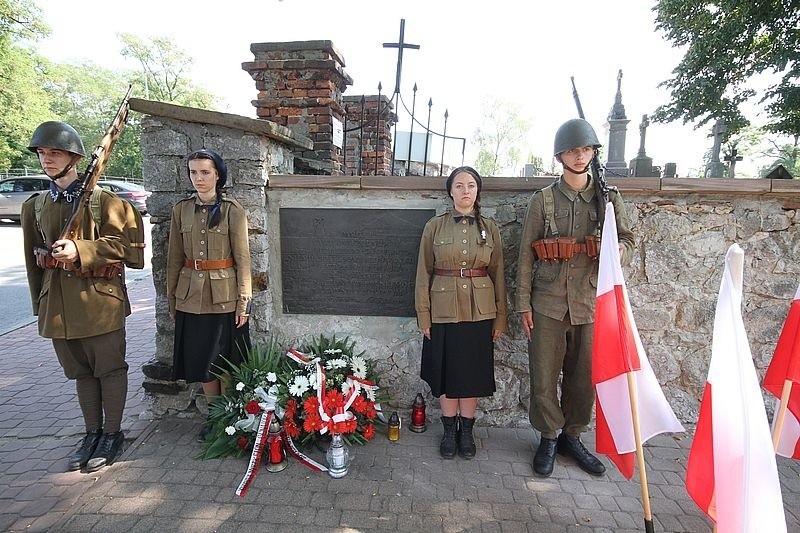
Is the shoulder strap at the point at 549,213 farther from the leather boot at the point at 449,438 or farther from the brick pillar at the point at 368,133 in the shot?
the brick pillar at the point at 368,133

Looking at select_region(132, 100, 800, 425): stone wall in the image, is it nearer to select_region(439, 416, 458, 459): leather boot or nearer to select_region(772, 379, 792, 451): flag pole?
select_region(439, 416, 458, 459): leather boot

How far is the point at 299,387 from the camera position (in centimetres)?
299

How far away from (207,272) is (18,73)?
27.6m

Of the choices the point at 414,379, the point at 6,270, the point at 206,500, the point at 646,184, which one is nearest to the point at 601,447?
the point at 414,379

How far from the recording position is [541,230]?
2.80 m

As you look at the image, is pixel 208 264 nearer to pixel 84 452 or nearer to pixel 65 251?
pixel 65 251

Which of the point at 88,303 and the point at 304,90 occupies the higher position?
the point at 304,90

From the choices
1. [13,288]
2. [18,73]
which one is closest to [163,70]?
[18,73]

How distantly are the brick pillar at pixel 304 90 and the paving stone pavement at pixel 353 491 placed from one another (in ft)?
8.51

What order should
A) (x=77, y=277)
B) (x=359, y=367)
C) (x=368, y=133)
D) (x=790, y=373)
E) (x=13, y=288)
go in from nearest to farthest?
(x=790, y=373) < (x=77, y=277) < (x=359, y=367) < (x=368, y=133) < (x=13, y=288)

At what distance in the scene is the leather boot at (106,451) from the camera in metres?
2.84

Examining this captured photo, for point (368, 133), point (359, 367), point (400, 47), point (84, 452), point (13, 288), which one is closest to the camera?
point (84, 452)

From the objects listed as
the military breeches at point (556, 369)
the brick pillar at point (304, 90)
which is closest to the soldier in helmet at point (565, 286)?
the military breeches at point (556, 369)

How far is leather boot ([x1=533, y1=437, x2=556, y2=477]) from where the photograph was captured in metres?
2.78
